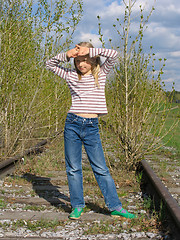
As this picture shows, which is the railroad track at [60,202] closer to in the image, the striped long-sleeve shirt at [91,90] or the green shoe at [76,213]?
the green shoe at [76,213]

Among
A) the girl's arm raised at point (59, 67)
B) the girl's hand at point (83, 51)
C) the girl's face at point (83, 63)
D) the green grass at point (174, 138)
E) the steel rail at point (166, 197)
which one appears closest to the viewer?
the steel rail at point (166, 197)

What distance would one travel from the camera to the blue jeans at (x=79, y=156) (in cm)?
357

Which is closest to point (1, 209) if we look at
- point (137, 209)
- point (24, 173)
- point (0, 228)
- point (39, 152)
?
point (0, 228)

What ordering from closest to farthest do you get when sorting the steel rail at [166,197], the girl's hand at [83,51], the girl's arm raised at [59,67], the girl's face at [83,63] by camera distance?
the steel rail at [166,197] → the girl's hand at [83,51] → the girl's face at [83,63] → the girl's arm raised at [59,67]

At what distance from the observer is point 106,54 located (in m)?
3.54

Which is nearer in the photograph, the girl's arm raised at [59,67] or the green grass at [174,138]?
the girl's arm raised at [59,67]

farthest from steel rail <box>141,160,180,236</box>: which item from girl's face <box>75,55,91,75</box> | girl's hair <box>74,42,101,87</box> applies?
girl's face <box>75,55,91,75</box>

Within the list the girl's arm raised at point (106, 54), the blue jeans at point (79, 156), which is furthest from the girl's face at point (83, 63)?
the blue jeans at point (79, 156)

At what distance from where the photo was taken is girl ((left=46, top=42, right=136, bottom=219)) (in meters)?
3.53

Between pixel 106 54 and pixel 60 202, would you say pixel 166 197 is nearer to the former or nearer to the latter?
pixel 60 202

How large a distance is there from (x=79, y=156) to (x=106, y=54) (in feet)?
3.85

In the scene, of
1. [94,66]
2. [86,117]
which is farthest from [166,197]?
[94,66]

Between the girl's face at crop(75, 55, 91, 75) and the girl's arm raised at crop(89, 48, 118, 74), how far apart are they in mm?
121

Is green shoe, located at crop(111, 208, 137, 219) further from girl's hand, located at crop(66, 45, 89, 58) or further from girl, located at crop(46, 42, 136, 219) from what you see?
girl's hand, located at crop(66, 45, 89, 58)
